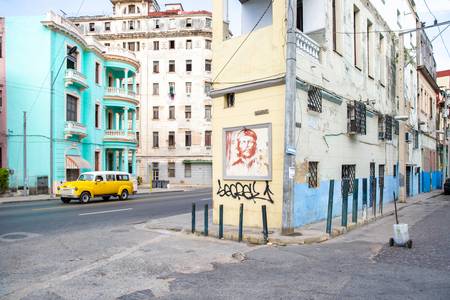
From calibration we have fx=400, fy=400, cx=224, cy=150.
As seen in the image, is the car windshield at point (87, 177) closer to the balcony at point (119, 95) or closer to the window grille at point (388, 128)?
the balcony at point (119, 95)

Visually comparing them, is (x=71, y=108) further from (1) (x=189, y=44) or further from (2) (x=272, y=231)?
(2) (x=272, y=231)

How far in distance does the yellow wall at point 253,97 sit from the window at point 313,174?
1.74m

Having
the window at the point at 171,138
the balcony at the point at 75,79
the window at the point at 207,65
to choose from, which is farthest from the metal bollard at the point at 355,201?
the window at the point at 207,65

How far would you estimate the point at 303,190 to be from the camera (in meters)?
11.7

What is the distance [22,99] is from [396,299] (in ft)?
96.8

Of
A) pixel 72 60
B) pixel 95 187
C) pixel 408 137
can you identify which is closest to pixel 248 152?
pixel 95 187

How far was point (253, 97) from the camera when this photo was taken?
1168 cm

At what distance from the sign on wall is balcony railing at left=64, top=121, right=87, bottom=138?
68.1 feet

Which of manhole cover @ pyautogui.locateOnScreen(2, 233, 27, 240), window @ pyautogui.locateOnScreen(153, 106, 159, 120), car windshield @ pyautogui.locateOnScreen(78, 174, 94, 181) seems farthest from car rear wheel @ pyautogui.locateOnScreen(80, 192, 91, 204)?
window @ pyautogui.locateOnScreen(153, 106, 159, 120)

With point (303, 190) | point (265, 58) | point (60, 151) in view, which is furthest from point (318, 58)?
point (60, 151)

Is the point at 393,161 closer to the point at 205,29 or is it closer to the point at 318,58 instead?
the point at 318,58

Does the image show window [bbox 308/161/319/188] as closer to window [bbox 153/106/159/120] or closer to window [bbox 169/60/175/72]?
window [bbox 153/106/159/120]

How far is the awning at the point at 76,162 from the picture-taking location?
30.2m

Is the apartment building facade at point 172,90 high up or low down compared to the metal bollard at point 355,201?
up
